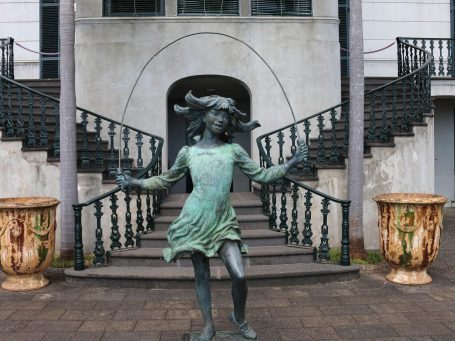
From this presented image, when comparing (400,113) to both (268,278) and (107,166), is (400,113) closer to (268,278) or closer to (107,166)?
(268,278)

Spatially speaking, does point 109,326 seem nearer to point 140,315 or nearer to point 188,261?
point 140,315

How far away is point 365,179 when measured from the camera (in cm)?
779

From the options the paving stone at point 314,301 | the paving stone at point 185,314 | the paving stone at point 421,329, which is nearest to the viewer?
the paving stone at point 421,329

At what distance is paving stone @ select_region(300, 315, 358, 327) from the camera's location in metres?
4.71

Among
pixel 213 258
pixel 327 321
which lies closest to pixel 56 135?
pixel 213 258

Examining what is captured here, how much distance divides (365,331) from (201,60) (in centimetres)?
628

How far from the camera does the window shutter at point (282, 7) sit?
944cm

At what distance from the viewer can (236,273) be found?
146 inches

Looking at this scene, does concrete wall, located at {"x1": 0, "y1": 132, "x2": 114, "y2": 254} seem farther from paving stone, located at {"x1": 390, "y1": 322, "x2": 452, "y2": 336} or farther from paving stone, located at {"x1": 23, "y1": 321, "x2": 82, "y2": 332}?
paving stone, located at {"x1": 390, "y1": 322, "x2": 452, "y2": 336}

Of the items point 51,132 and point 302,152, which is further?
point 51,132

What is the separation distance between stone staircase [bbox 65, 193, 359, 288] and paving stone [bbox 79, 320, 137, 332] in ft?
3.59

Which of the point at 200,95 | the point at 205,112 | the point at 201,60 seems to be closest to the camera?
the point at 205,112

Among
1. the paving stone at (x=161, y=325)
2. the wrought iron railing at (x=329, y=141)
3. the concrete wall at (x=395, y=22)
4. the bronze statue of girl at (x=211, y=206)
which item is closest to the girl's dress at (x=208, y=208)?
the bronze statue of girl at (x=211, y=206)

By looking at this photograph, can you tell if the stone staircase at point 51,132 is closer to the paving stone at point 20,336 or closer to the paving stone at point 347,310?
the paving stone at point 20,336
